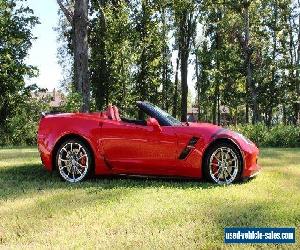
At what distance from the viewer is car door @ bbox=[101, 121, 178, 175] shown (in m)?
7.47

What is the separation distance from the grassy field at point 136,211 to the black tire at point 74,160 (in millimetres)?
205

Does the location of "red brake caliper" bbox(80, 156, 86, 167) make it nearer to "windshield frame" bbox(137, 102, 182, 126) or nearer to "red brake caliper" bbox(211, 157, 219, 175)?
"windshield frame" bbox(137, 102, 182, 126)

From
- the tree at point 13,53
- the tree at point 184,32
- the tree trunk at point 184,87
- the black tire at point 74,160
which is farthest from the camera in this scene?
the tree at point 184,32

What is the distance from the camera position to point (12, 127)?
953 inches

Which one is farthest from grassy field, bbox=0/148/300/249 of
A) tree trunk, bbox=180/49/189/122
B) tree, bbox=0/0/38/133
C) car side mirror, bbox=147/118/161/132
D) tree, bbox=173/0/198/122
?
tree, bbox=173/0/198/122

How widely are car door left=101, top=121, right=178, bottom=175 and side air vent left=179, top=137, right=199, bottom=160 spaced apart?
0.11 meters

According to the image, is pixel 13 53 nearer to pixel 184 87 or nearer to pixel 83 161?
pixel 184 87

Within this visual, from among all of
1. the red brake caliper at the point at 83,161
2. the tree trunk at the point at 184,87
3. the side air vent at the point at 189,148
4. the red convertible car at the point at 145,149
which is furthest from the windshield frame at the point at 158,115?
the tree trunk at the point at 184,87

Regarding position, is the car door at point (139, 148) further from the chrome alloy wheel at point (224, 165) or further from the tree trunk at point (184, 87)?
the tree trunk at point (184, 87)

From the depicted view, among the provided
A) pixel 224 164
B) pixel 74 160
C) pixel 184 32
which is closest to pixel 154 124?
pixel 224 164

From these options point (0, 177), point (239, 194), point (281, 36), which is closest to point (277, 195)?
point (239, 194)

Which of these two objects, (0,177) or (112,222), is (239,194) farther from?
(0,177)

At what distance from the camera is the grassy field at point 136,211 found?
4.45 meters

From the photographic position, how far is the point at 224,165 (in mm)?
7527
